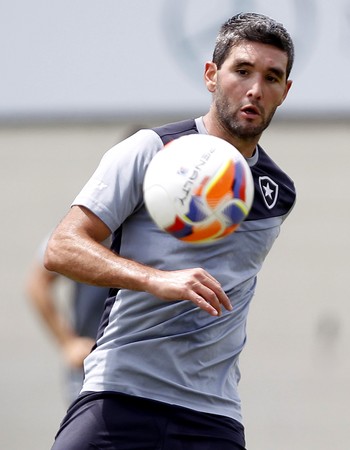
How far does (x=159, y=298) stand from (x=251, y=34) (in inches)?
39.6

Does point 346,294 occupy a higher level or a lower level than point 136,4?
lower

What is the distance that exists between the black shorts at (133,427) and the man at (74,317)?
1.85 m

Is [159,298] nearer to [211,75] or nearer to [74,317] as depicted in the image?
[211,75]

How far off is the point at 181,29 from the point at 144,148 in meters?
5.57

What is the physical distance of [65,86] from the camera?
9633 mm

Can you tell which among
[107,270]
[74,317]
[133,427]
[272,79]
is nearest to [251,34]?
[272,79]

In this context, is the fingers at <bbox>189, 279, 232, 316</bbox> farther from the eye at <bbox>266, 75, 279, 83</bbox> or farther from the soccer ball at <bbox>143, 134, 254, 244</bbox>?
the eye at <bbox>266, 75, 279, 83</bbox>

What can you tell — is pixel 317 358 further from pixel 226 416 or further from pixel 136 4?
pixel 226 416

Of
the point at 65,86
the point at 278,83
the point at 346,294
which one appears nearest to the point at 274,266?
the point at 346,294

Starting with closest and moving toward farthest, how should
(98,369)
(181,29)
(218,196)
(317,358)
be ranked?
(218,196) → (98,369) → (181,29) → (317,358)

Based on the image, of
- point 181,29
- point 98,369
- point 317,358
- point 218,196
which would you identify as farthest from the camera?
point 317,358

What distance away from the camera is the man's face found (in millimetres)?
4125

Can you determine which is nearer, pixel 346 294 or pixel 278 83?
pixel 278 83

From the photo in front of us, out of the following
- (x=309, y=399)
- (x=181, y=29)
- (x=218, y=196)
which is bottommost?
(x=309, y=399)
